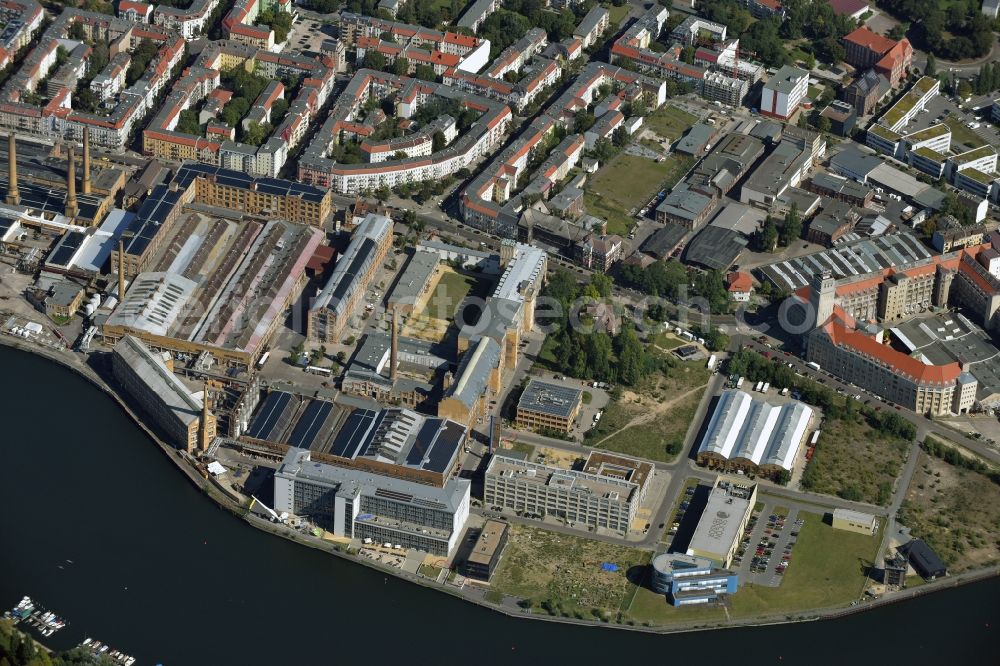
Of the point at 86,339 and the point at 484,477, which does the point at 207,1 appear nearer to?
the point at 86,339

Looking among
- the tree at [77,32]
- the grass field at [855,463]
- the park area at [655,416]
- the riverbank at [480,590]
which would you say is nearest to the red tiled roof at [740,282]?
the park area at [655,416]

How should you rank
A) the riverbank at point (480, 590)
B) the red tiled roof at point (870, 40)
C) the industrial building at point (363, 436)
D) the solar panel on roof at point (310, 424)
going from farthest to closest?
1. the red tiled roof at point (870, 40)
2. the solar panel on roof at point (310, 424)
3. the industrial building at point (363, 436)
4. the riverbank at point (480, 590)

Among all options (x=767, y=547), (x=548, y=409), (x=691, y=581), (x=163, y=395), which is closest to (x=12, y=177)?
(x=163, y=395)

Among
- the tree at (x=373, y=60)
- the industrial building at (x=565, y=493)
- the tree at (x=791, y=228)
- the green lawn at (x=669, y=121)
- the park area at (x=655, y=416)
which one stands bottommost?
the industrial building at (x=565, y=493)

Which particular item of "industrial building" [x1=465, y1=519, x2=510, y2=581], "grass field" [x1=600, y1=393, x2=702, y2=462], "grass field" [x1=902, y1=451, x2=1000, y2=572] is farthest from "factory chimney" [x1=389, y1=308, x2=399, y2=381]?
"grass field" [x1=902, y1=451, x2=1000, y2=572]

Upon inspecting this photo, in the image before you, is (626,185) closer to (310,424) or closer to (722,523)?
(310,424)

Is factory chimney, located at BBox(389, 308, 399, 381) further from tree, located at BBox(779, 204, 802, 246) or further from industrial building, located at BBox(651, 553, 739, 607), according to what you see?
tree, located at BBox(779, 204, 802, 246)

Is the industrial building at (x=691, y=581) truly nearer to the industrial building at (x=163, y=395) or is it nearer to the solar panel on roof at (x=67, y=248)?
the industrial building at (x=163, y=395)
